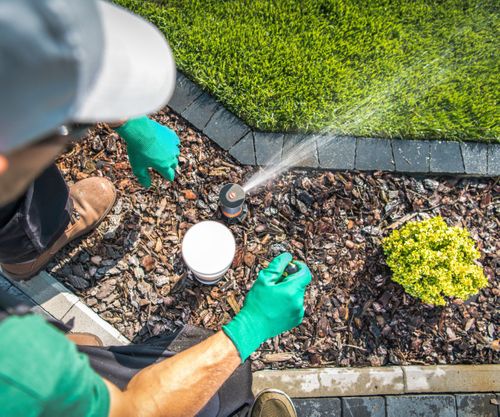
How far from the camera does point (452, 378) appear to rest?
10.1 ft

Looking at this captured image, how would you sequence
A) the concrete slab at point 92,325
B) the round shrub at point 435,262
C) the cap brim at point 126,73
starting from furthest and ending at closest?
the concrete slab at point 92,325 → the round shrub at point 435,262 → the cap brim at point 126,73

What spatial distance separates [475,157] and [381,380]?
2002 millimetres

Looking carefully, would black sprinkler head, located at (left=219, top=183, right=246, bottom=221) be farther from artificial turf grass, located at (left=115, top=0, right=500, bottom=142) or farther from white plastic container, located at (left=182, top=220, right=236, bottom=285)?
artificial turf grass, located at (left=115, top=0, right=500, bottom=142)

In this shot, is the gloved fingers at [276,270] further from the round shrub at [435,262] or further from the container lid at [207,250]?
the round shrub at [435,262]

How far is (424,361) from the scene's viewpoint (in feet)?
10.2

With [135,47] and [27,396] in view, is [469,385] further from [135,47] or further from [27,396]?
[135,47]

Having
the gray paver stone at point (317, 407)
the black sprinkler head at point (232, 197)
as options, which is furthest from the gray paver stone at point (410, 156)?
the gray paver stone at point (317, 407)

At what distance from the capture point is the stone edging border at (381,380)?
9.63 ft

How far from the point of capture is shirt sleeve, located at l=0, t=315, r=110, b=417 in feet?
4.03

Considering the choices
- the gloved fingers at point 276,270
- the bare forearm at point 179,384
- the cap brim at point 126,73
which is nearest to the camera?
the cap brim at point 126,73

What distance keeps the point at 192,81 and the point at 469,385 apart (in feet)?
10.7

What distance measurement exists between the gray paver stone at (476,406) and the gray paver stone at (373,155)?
6.11 feet

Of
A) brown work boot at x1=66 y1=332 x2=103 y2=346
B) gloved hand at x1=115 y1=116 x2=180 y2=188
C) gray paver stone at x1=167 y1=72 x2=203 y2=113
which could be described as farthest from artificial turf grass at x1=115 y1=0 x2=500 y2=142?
brown work boot at x1=66 y1=332 x2=103 y2=346

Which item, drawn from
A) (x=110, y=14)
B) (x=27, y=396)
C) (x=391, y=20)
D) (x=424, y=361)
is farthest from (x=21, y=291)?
(x=391, y=20)
